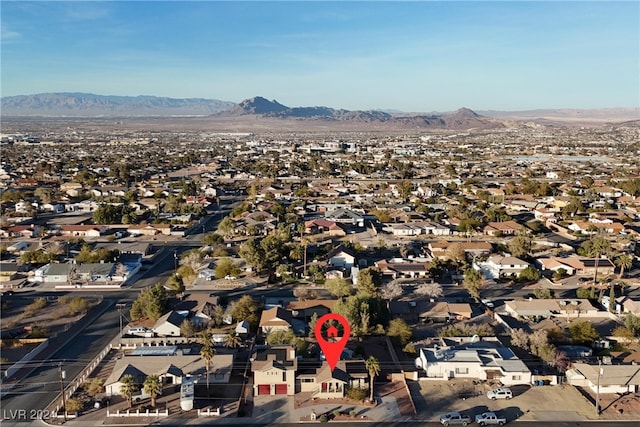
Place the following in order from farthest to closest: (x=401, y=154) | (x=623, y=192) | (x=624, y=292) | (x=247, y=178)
→ (x=401, y=154) < (x=247, y=178) < (x=623, y=192) < (x=624, y=292)

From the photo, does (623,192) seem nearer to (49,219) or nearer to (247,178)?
(247,178)

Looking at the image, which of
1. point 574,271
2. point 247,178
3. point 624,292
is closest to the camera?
point 624,292

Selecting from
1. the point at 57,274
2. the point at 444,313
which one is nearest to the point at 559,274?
the point at 444,313

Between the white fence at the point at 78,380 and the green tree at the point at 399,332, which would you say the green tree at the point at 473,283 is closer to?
the green tree at the point at 399,332

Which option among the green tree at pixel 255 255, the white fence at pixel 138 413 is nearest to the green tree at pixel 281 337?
the white fence at pixel 138 413

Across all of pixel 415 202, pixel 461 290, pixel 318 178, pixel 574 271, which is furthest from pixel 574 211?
pixel 318 178

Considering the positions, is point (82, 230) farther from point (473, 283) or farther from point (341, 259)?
point (473, 283)
